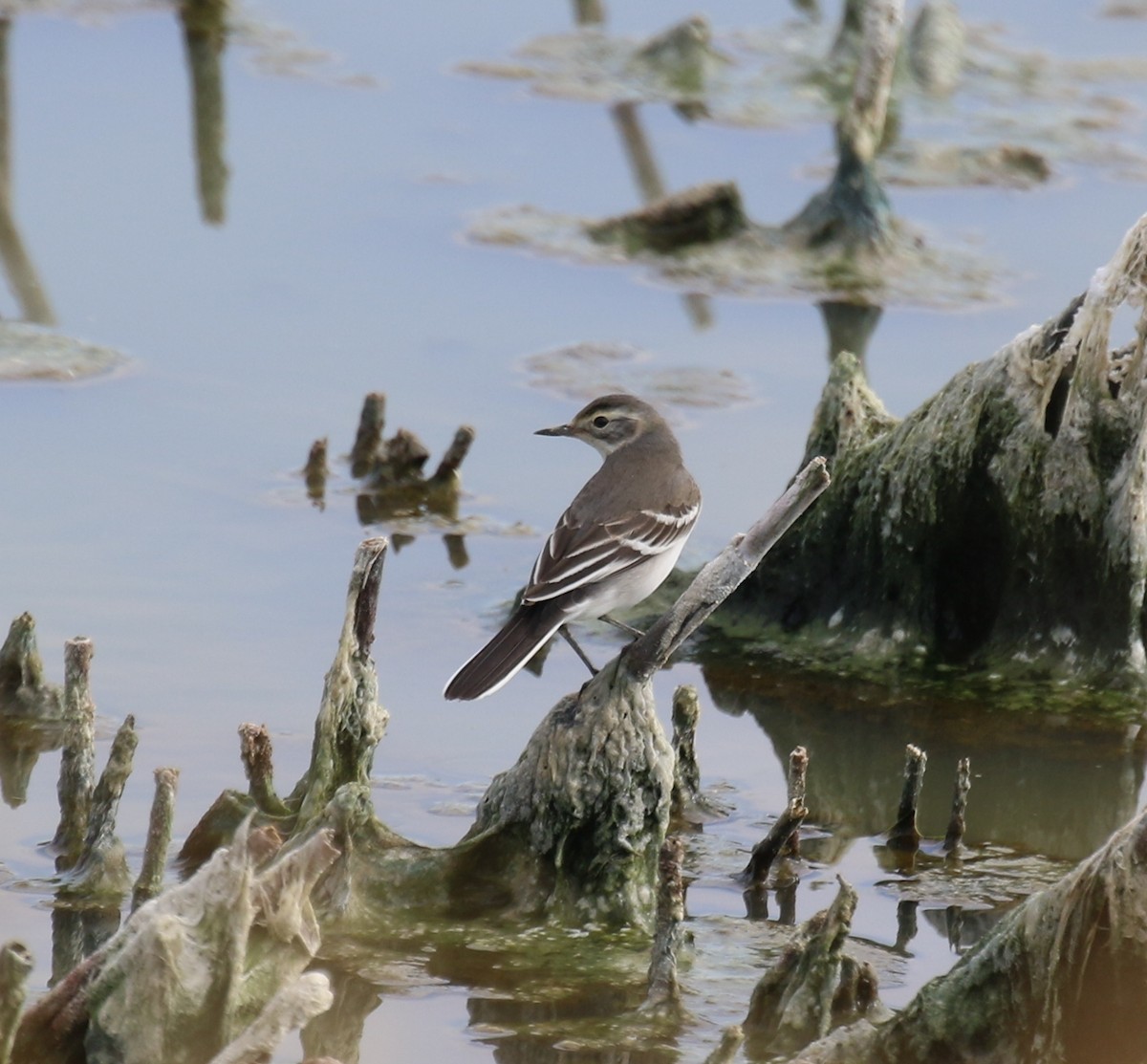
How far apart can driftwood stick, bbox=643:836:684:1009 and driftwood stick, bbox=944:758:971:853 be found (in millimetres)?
1528

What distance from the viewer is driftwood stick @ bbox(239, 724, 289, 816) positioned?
7.48 m

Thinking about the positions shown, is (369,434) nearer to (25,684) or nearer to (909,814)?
(25,684)

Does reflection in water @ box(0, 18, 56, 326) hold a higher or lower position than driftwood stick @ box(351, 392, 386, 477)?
higher

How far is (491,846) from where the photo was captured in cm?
737

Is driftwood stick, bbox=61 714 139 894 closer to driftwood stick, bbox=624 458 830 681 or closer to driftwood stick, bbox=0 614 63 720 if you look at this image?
driftwood stick, bbox=0 614 63 720

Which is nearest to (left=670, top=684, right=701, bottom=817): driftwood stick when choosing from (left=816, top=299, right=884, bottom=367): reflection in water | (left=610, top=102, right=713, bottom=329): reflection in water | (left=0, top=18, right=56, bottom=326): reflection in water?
(left=816, top=299, right=884, bottom=367): reflection in water

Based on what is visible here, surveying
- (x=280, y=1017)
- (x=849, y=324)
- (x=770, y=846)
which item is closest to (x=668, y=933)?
(x=770, y=846)

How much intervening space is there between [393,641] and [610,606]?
1782 millimetres

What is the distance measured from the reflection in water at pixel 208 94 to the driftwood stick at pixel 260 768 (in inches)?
334

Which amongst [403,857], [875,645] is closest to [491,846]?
[403,857]

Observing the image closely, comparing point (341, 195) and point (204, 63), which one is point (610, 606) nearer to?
point (341, 195)

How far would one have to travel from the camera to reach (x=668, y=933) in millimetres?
6582

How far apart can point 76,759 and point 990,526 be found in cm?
427

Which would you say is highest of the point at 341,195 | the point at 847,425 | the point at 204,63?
the point at 204,63
